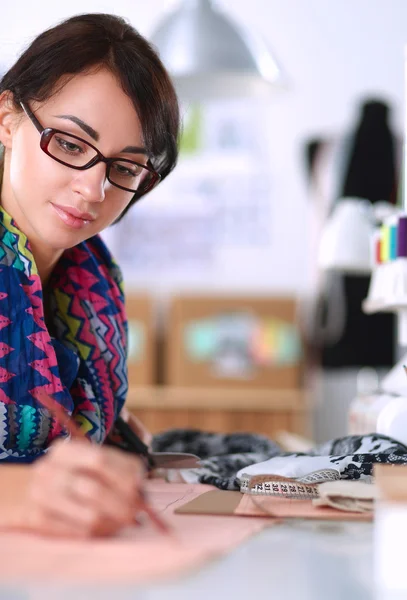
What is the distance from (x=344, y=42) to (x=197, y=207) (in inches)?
43.7

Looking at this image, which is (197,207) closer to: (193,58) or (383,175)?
(383,175)

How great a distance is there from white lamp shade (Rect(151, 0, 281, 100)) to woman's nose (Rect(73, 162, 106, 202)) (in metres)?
1.57

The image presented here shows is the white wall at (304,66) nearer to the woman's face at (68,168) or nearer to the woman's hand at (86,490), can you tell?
the woman's face at (68,168)

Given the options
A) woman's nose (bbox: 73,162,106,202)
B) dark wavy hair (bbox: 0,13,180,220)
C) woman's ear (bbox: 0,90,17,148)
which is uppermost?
dark wavy hair (bbox: 0,13,180,220)

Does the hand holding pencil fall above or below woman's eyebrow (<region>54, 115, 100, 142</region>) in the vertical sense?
below

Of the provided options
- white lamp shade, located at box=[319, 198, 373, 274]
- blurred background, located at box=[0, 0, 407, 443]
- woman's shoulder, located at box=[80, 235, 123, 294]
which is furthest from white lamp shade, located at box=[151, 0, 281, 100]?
blurred background, located at box=[0, 0, 407, 443]

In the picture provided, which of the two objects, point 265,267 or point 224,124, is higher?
point 224,124

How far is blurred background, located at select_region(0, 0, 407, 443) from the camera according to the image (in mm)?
3990

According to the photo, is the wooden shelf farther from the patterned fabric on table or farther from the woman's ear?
the woman's ear

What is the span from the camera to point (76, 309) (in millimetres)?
1357

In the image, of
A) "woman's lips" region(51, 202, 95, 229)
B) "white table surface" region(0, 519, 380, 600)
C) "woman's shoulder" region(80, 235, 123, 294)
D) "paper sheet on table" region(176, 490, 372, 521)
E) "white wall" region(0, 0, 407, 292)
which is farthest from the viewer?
"white wall" region(0, 0, 407, 292)

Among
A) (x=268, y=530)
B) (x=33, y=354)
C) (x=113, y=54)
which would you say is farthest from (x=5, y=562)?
(x=113, y=54)

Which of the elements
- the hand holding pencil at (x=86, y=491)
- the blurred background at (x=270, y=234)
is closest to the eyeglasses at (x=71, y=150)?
the hand holding pencil at (x=86, y=491)

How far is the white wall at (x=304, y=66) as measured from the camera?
4430 millimetres
